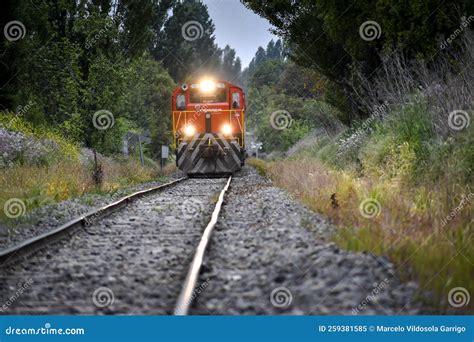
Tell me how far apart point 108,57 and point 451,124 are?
51.3 ft

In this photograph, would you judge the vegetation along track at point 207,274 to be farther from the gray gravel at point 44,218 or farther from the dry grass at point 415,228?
the gray gravel at point 44,218

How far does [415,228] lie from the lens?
5.05 m

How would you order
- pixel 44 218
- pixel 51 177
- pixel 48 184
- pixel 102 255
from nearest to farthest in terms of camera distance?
pixel 102 255
pixel 44 218
pixel 48 184
pixel 51 177

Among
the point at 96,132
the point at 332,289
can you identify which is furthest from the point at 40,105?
the point at 332,289

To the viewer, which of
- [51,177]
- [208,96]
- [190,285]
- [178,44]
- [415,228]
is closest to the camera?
[190,285]

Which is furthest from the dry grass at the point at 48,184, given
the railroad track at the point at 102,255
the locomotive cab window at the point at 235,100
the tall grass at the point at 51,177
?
the locomotive cab window at the point at 235,100

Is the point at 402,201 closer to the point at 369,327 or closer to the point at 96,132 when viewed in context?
the point at 369,327

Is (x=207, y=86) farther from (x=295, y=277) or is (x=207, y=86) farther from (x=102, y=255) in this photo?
(x=295, y=277)

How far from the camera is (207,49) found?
65375 mm

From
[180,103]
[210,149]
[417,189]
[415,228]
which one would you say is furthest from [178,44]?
[415,228]

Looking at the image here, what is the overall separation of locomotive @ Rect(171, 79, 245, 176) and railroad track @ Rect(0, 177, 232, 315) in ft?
32.9

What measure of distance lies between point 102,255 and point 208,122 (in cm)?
1333

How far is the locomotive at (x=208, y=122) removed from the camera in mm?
18188

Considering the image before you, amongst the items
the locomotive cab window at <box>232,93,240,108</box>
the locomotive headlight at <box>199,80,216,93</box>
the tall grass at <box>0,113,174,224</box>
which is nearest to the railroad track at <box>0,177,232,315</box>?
the tall grass at <box>0,113,174,224</box>
